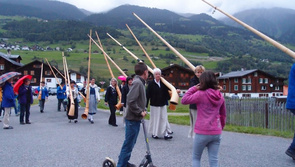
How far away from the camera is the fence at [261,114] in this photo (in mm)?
12116

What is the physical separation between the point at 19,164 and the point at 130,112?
2.71 meters

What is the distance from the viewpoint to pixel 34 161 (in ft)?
20.8

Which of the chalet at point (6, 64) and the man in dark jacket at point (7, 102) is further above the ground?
the chalet at point (6, 64)

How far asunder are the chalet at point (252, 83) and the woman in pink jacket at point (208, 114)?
8102 cm

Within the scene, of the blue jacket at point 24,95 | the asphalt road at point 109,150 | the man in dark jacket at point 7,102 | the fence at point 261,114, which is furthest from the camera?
the blue jacket at point 24,95

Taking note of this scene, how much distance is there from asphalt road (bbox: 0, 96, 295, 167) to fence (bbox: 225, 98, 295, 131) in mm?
3093

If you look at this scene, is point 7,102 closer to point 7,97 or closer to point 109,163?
point 7,97

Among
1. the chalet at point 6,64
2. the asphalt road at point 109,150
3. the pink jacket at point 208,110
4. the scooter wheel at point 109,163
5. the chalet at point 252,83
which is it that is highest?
the chalet at point 6,64

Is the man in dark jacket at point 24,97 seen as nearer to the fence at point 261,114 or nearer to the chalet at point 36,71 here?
the fence at point 261,114

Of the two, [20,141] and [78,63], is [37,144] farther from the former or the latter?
[78,63]

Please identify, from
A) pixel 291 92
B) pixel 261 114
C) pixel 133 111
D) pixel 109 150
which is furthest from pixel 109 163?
pixel 261 114

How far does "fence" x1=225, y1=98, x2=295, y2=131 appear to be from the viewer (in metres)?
12.1

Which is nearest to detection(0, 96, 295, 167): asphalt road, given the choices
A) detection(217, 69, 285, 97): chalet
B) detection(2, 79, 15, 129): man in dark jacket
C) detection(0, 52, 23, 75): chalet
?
detection(2, 79, 15, 129): man in dark jacket

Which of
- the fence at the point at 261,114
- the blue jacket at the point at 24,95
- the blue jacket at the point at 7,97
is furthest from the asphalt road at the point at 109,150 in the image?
the fence at the point at 261,114
